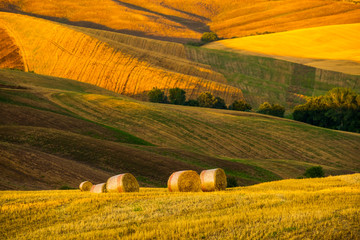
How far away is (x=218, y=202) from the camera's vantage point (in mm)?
17125

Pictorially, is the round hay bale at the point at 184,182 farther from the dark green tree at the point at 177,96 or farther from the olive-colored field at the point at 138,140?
the dark green tree at the point at 177,96

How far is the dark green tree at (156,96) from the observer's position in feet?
314

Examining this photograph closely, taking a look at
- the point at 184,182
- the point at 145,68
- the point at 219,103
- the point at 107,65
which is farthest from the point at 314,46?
the point at 184,182

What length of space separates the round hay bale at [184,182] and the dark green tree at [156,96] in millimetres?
73791

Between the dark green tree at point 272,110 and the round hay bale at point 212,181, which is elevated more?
the round hay bale at point 212,181

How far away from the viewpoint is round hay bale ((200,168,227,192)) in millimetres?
21781

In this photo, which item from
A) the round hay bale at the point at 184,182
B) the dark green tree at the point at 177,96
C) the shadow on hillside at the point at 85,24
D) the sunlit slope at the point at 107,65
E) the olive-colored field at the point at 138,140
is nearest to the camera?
the round hay bale at the point at 184,182

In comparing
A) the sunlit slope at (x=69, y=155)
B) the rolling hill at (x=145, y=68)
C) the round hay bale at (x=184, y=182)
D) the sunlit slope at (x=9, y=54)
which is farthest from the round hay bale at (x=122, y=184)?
the sunlit slope at (x=9, y=54)

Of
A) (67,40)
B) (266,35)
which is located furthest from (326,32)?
(67,40)

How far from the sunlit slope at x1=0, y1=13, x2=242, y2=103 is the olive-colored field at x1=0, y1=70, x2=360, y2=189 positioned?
41.7 feet

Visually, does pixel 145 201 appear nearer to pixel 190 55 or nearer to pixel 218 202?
pixel 218 202

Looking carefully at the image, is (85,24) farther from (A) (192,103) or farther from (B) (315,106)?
(B) (315,106)

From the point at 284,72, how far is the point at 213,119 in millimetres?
61934

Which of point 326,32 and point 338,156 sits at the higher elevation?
point 326,32
